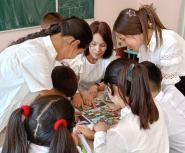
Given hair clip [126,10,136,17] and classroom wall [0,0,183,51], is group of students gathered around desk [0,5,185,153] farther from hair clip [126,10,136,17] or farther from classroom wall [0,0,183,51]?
classroom wall [0,0,183,51]

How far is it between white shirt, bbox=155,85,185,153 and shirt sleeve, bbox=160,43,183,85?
215mm

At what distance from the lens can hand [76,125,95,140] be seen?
1.33 meters

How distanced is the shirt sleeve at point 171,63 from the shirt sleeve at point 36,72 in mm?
693

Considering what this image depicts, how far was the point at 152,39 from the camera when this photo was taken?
1604mm

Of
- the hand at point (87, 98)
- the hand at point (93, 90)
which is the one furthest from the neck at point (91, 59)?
the hand at point (87, 98)

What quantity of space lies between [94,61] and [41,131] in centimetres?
134

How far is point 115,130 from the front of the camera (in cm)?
110

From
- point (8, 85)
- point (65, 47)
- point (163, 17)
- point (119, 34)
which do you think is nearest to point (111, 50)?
point (119, 34)

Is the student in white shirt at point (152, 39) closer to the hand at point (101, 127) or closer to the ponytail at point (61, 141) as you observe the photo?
the hand at point (101, 127)

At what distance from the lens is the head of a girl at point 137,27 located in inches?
59.7

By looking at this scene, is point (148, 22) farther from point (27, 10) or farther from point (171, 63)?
point (27, 10)

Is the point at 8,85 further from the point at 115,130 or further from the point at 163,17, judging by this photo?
the point at 163,17

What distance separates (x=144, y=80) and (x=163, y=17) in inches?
109

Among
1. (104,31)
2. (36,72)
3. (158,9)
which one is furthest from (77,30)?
(158,9)
